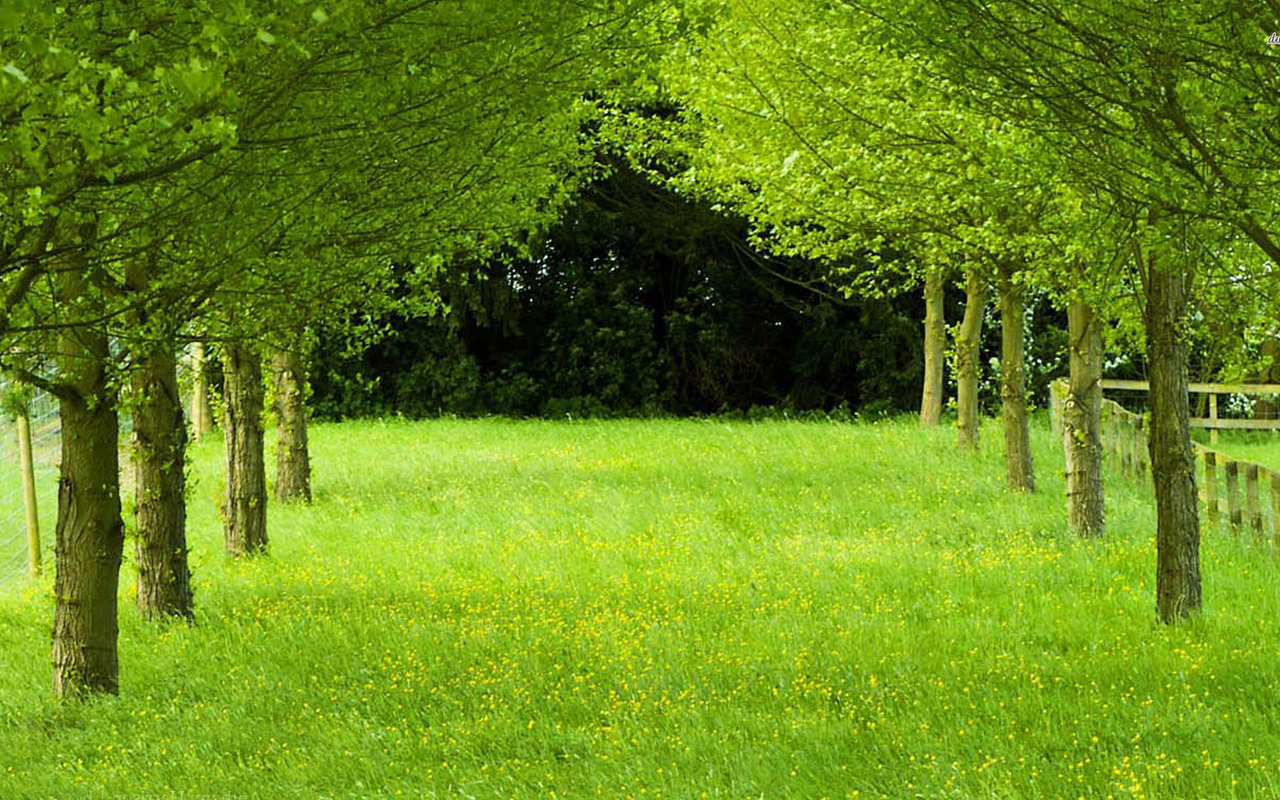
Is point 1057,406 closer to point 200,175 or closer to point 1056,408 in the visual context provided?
point 1056,408

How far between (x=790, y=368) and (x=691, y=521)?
18486mm

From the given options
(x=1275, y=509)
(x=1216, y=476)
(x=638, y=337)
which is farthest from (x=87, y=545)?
(x=638, y=337)

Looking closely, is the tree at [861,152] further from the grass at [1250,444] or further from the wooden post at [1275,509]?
the grass at [1250,444]

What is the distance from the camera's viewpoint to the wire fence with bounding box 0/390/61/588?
18.3m

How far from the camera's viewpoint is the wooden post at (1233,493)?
13.7 meters

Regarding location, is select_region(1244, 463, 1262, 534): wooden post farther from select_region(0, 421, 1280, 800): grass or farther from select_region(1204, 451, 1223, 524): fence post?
select_region(1204, 451, 1223, 524): fence post

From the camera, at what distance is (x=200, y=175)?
6.31 m

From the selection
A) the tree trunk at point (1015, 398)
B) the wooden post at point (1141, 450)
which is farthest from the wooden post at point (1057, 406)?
the tree trunk at point (1015, 398)

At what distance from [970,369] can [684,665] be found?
1251cm

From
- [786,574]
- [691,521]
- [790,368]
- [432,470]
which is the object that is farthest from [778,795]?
[790,368]

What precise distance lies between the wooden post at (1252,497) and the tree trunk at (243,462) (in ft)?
34.6

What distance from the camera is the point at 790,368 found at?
3378 cm

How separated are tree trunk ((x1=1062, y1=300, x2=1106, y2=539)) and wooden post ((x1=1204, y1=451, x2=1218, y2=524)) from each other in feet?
3.90

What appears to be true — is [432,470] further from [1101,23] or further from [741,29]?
[1101,23]
